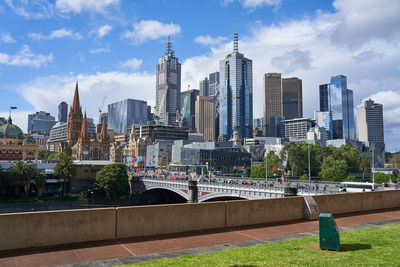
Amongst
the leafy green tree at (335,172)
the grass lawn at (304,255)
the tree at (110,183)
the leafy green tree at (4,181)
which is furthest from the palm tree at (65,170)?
the grass lawn at (304,255)

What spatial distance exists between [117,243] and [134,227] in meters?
1.14

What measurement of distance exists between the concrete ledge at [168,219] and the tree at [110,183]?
92229 millimetres

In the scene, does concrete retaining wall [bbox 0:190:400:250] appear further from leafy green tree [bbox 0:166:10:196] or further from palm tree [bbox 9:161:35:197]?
leafy green tree [bbox 0:166:10:196]

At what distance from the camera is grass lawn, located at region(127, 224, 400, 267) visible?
37.6 feet

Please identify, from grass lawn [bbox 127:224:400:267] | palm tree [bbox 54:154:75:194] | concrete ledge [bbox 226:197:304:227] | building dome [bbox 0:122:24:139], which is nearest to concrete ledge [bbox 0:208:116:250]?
grass lawn [bbox 127:224:400:267]

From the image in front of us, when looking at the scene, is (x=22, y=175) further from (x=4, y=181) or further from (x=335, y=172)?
(x=335, y=172)

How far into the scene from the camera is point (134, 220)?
50.1 feet

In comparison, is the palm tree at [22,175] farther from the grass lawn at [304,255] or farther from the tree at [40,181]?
the grass lawn at [304,255]

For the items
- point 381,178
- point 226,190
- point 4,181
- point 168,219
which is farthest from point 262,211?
point 381,178

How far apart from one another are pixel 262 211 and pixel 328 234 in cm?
567

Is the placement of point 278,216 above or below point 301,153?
below

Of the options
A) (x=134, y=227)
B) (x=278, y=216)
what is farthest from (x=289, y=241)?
(x=134, y=227)

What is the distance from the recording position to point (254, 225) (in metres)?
18.1

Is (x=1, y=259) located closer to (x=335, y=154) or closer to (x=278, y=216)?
(x=278, y=216)
